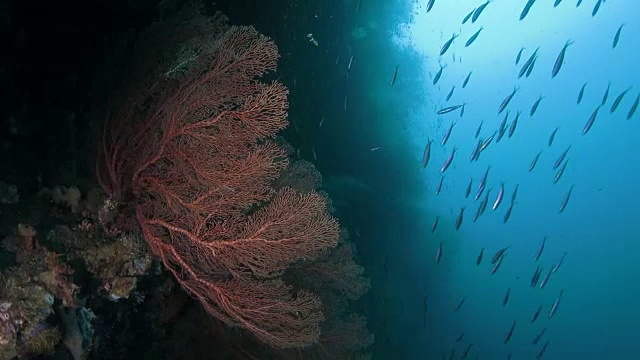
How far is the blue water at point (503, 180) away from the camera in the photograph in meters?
20.8

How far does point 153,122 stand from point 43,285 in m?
1.66

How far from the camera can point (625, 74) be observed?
77.7m

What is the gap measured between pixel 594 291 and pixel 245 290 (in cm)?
14039

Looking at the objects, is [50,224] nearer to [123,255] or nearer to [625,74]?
[123,255]

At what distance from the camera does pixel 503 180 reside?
195 ft

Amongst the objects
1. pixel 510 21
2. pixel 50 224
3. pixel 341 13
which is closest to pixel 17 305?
pixel 50 224

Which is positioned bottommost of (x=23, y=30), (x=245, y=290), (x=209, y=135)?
(x=245, y=290)

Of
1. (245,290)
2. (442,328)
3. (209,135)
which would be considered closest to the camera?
(209,135)

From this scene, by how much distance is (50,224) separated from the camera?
11.1 ft

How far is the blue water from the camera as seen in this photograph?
20.8 metres

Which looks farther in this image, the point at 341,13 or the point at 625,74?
the point at 625,74

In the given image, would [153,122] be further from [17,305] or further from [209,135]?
[17,305]

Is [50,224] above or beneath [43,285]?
above

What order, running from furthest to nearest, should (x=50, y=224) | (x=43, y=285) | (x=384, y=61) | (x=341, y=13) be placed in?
(x=384, y=61)
(x=341, y=13)
(x=50, y=224)
(x=43, y=285)
